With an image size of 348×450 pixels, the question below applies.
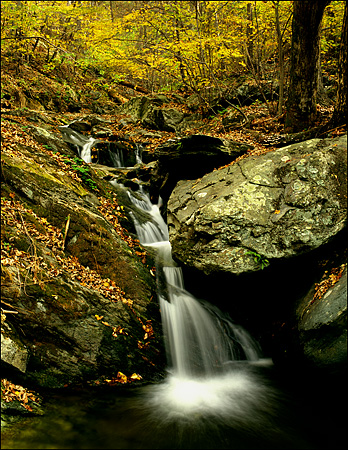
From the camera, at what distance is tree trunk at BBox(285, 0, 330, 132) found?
7340 mm

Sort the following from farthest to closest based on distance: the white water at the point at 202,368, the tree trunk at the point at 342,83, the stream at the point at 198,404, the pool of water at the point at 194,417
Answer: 1. the tree trunk at the point at 342,83
2. the white water at the point at 202,368
3. the stream at the point at 198,404
4. the pool of water at the point at 194,417

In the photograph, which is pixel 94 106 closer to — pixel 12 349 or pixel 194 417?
pixel 12 349

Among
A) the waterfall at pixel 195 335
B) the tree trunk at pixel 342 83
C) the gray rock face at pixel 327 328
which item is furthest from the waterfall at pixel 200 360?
the tree trunk at pixel 342 83

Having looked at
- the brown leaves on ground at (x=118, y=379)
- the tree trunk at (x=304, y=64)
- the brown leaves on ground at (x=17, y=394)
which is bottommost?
the brown leaves on ground at (x=118, y=379)

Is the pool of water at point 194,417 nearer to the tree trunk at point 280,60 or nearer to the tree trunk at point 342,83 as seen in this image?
the tree trunk at point 342,83

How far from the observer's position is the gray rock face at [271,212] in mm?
5344

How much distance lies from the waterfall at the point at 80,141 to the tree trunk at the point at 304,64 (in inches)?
300

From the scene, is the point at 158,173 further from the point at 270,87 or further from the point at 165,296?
the point at 270,87

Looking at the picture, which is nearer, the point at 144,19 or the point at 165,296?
the point at 165,296

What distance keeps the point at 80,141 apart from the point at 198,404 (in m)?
10.9

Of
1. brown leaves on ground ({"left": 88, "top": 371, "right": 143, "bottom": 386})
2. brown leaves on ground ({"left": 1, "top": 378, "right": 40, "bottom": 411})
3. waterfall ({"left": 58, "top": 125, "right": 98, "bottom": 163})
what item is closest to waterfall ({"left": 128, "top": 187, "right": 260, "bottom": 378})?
brown leaves on ground ({"left": 88, "top": 371, "right": 143, "bottom": 386})

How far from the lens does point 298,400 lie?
4.98 m

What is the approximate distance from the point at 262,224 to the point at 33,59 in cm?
1895

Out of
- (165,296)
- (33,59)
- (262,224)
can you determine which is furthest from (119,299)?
(33,59)
